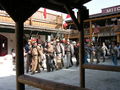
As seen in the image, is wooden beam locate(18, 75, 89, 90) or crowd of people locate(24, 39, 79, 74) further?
crowd of people locate(24, 39, 79, 74)

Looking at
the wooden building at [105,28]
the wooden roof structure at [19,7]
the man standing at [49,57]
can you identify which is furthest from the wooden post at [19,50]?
the wooden building at [105,28]

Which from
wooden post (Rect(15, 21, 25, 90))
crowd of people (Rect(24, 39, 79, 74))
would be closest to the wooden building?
crowd of people (Rect(24, 39, 79, 74))

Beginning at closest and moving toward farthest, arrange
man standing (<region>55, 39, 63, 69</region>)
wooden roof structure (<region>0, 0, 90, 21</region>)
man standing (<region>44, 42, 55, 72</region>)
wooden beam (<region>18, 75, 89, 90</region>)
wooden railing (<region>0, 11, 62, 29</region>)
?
wooden beam (<region>18, 75, 89, 90</region>)
wooden roof structure (<region>0, 0, 90, 21</region>)
man standing (<region>44, 42, 55, 72</region>)
man standing (<region>55, 39, 63, 69</region>)
wooden railing (<region>0, 11, 62, 29</region>)

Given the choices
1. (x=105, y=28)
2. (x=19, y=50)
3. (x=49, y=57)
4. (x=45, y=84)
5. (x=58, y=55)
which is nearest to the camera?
(x=45, y=84)

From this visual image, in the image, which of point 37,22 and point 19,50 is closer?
point 19,50

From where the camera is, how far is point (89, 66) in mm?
6379

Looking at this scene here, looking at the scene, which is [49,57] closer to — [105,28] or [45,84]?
[45,84]

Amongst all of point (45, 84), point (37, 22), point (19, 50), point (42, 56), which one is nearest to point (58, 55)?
point (42, 56)

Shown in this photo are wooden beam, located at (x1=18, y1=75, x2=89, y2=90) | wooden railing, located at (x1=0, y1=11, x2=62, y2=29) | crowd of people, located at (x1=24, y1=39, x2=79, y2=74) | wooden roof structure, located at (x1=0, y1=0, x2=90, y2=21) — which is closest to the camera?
wooden beam, located at (x1=18, y1=75, x2=89, y2=90)

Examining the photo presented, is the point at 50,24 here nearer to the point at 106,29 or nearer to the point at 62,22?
the point at 62,22

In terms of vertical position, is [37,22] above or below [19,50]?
above

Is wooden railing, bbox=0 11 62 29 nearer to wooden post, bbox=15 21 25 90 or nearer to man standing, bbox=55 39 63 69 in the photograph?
man standing, bbox=55 39 63 69

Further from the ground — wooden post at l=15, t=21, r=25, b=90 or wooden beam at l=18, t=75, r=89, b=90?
wooden post at l=15, t=21, r=25, b=90

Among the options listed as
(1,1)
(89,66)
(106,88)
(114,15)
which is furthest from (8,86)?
(114,15)
